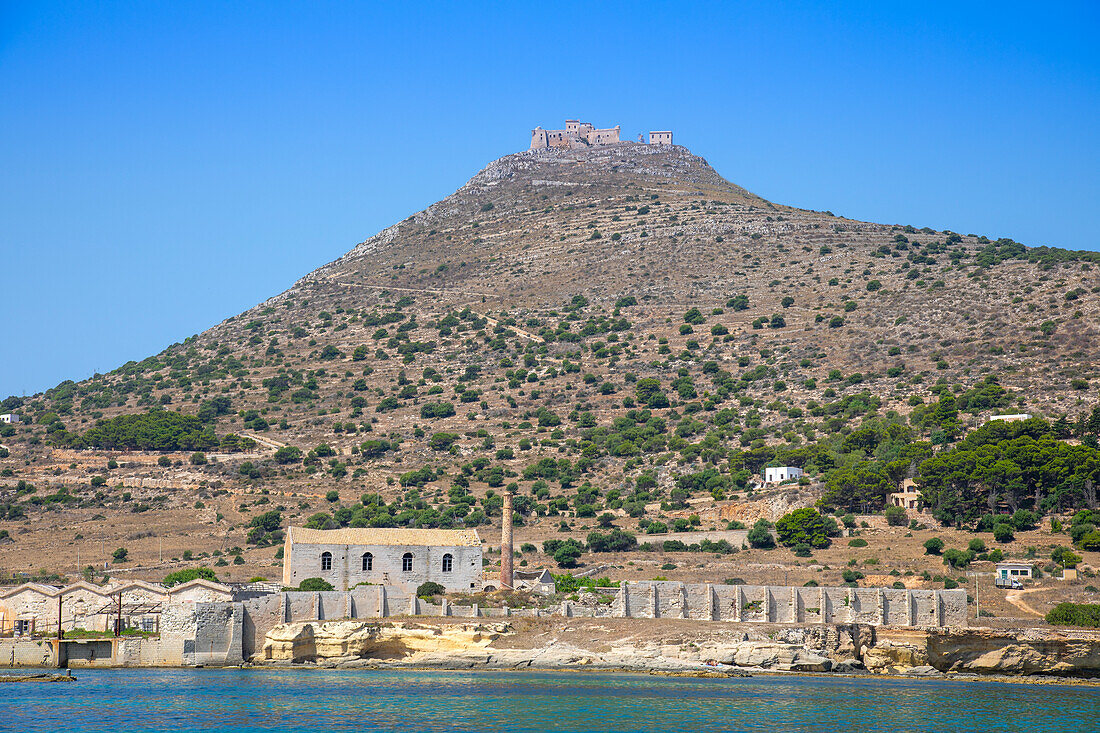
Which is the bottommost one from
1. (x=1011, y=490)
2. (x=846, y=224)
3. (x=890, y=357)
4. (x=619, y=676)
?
(x=619, y=676)

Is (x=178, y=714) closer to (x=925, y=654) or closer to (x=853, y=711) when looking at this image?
(x=853, y=711)

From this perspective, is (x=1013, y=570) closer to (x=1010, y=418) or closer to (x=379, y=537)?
(x=1010, y=418)

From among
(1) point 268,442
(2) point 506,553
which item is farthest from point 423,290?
(2) point 506,553

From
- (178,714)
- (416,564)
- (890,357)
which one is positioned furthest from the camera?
(890,357)

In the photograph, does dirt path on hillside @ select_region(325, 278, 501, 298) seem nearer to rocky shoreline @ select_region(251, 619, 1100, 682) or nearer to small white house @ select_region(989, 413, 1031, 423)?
small white house @ select_region(989, 413, 1031, 423)

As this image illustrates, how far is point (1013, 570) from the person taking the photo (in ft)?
239

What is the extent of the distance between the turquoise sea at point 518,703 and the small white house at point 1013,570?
16.6m

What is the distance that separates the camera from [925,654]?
59.8 m

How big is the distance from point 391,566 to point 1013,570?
111ft

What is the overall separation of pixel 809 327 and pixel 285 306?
67482mm

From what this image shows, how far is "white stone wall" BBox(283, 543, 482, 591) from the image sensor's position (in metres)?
69.2

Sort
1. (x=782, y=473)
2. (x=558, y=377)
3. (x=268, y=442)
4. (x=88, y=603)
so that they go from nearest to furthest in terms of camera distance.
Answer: (x=88, y=603) < (x=782, y=473) < (x=268, y=442) < (x=558, y=377)

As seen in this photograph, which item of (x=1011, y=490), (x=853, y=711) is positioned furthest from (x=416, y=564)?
(x=1011, y=490)

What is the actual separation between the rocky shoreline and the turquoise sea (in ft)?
6.70
